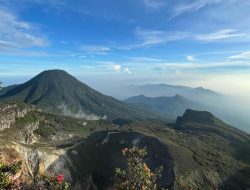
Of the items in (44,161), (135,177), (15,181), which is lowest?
(44,161)

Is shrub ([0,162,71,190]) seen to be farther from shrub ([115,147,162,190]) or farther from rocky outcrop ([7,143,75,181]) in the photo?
rocky outcrop ([7,143,75,181])

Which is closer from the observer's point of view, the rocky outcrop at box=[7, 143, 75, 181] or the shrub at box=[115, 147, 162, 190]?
the shrub at box=[115, 147, 162, 190]

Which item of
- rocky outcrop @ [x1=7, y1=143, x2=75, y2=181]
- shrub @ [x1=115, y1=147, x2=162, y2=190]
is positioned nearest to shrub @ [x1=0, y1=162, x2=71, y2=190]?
shrub @ [x1=115, y1=147, x2=162, y2=190]

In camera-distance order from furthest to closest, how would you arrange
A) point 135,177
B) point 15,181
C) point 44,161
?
point 44,161, point 135,177, point 15,181

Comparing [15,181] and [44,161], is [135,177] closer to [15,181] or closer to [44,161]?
[15,181]

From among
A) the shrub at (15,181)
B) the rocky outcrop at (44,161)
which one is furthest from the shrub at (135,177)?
the rocky outcrop at (44,161)

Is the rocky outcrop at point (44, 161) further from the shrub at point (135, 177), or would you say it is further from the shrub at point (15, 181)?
the shrub at point (135, 177)

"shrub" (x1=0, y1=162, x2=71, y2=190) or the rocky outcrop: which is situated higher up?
"shrub" (x1=0, y1=162, x2=71, y2=190)

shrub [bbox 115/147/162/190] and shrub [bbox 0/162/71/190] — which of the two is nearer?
shrub [bbox 0/162/71/190]

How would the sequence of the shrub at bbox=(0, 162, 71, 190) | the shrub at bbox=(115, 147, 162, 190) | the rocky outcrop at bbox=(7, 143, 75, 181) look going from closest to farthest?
the shrub at bbox=(0, 162, 71, 190), the shrub at bbox=(115, 147, 162, 190), the rocky outcrop at bbox=(7, 143, 75, 181)

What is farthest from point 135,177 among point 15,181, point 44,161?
point 44,161

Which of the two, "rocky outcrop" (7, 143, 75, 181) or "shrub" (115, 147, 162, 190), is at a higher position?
"shrub" (115, 147, 162, 190)

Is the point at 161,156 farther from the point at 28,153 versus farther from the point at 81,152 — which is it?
the point at 28,153

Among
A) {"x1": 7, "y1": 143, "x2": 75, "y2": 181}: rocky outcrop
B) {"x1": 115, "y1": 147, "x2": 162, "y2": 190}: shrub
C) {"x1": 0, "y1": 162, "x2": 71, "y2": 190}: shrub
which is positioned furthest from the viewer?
{"x1": 7, "y1": 143, "x2": 75, "y2": 181}: rocky outcrop
